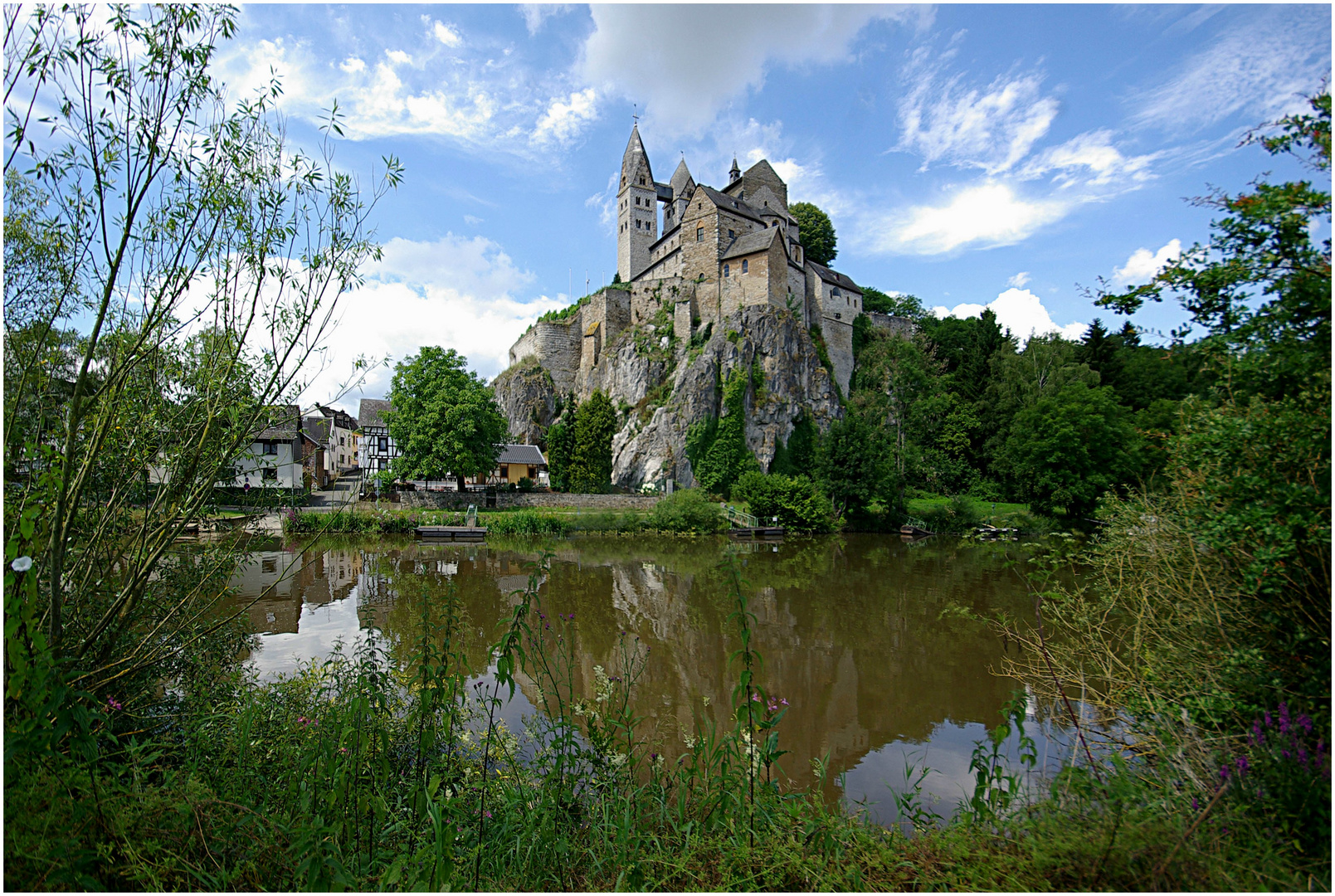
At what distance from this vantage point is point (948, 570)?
704 inches

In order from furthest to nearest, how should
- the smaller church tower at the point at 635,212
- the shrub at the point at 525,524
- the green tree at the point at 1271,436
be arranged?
the smaller church tower at the point at 635,212 < the shrub at the point at 525,524 < the green tree at the point at 1271,436

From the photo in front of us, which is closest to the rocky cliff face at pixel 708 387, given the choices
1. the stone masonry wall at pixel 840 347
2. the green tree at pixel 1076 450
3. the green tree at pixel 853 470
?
the stone masonry wall at pixel 840 347

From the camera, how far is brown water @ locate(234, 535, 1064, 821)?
6320 mm

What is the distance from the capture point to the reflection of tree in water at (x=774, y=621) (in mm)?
6957

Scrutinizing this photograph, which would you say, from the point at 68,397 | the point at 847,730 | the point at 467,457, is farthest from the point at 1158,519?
the point at 467,457

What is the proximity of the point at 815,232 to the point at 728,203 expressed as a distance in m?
13.2

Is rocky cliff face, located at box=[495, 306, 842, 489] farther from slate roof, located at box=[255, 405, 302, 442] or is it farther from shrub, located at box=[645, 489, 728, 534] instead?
slate roof, located at box=[255, 405, 302, 442]

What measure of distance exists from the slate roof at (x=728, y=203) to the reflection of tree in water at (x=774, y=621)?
2554 cm

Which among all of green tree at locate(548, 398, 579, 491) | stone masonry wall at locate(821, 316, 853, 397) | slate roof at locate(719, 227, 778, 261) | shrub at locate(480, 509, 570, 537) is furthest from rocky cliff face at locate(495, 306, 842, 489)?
shrub at locate(480, 509, 570, 537)

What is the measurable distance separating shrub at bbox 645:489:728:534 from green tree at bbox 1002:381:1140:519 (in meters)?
15.6

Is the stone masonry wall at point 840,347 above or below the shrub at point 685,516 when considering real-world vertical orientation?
above

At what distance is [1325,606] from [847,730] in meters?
4.75

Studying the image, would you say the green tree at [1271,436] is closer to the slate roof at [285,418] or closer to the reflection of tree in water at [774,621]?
the reflection of tree in water at [774,621]

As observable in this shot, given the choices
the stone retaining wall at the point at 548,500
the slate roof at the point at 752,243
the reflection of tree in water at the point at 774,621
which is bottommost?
the reflection of tree in water at the point at 774,621
